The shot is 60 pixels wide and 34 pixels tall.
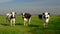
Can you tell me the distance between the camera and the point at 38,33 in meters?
19.1

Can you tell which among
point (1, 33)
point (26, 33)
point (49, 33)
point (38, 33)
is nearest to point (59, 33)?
point (49, 33)

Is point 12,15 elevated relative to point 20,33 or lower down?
elevated

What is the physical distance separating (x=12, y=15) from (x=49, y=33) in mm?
8212

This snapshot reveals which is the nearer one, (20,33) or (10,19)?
(20,33)

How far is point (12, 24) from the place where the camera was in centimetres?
2652

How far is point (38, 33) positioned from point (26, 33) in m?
1.28

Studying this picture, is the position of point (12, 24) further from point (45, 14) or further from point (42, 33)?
point (42, 33)

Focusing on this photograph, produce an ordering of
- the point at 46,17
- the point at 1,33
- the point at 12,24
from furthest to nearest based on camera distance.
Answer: the point at 12,24 < the point at 46,17 < the point at 1,33

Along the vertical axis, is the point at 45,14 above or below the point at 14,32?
above

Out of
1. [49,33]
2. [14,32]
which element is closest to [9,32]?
[14,32]

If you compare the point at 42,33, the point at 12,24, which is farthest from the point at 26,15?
the point at 42,33

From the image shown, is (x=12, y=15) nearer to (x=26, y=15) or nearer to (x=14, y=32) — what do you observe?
(x=26, y=15)

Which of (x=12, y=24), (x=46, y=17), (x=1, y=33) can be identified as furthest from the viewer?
(x=12, y=24)

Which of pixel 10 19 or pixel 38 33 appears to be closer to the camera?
pixel 38 33
